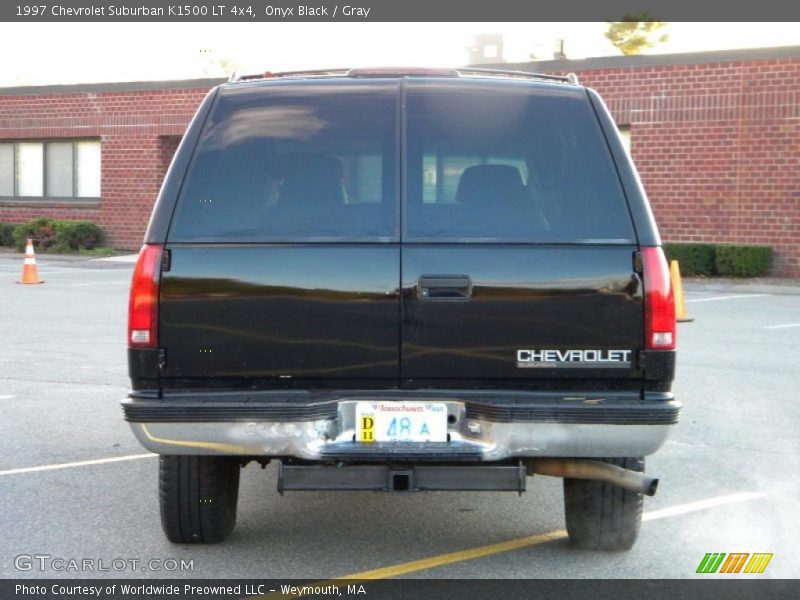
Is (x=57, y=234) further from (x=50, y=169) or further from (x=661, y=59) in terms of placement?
(x=661, y=59)

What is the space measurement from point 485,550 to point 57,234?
27306 mm

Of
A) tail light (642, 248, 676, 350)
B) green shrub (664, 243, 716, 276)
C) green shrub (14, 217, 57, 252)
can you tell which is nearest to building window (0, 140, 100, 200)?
green shrub (14, 217, 57, 252)

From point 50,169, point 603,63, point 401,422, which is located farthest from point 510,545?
point 50,169

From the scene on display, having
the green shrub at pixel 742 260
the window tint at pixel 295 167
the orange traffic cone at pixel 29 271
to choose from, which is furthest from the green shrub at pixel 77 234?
the window tint at pixel 295 167

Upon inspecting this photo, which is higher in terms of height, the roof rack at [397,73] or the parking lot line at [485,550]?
the roof rack at [397,73]

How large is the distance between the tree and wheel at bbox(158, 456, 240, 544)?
1928 inches

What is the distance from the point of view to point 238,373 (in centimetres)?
472

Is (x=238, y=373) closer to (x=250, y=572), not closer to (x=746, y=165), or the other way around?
(x=250, y=572)

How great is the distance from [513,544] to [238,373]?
1.70 metres

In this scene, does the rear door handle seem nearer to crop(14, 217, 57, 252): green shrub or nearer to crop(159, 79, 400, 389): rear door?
crop(159, 79, 400, 389): rear door

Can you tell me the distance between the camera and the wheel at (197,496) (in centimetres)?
521

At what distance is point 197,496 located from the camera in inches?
207

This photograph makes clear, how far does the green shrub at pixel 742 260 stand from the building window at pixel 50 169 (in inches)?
687

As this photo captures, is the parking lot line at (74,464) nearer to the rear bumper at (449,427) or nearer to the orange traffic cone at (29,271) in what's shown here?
the rear bumper at (449,427)
